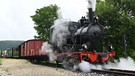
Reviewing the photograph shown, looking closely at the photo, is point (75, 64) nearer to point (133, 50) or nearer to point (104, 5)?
point (133, 50)

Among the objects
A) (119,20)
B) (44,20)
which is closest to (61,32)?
(119,20)

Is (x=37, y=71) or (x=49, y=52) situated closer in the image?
(x=37, y=71)

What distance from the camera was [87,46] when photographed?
58.4 feet

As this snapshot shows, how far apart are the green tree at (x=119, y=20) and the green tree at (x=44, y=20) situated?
2767 centimetres

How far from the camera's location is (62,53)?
19.2 metres

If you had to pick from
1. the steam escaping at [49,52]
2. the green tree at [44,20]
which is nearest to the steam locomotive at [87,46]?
the steam escaping at [49,52]

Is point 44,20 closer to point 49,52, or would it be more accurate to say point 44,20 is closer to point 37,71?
point 49,52

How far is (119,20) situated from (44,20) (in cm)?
3301

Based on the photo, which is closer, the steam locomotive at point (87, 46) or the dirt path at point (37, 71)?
the dirt path at point (37, 71)

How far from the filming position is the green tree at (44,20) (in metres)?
59.1

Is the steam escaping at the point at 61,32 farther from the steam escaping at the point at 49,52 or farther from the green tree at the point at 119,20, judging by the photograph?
the green tree at the point at 119,20

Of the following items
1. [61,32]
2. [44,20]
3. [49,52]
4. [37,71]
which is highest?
[44,20]

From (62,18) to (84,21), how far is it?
251cm

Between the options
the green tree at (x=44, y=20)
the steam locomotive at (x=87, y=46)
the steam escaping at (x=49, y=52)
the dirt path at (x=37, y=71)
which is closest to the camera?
the dirt path at (x=37, y=71)
